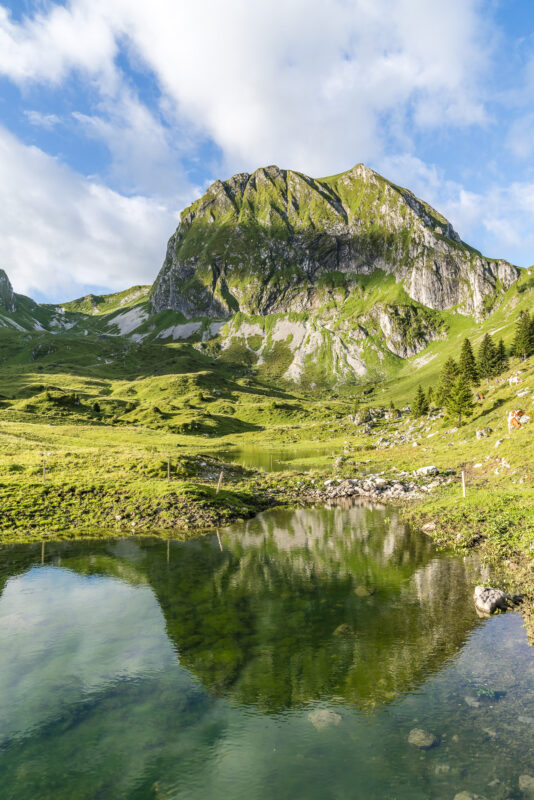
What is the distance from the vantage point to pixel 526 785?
973 centimetres

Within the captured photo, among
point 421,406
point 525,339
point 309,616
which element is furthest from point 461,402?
point 309,616

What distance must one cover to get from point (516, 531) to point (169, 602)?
2203 centimetres

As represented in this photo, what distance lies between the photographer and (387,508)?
4147cm

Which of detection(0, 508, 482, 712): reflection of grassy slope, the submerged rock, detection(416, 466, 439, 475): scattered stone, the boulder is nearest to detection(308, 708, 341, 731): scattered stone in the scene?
detection(0, 508, 482, 712): reflection of grassy slope

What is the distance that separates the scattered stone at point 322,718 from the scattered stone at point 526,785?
4667 millimetres

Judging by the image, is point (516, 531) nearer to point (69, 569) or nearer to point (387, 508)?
point (387, 508)

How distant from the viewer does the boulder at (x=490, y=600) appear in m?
18.5

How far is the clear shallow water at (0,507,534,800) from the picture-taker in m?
10.3

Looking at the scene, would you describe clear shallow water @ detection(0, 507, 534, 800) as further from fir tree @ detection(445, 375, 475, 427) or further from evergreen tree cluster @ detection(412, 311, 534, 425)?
evergreen tree cluster @ detection(412, 311, 534, 425)

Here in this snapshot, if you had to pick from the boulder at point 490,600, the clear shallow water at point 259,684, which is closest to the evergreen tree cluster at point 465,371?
the boulder at point 490,600

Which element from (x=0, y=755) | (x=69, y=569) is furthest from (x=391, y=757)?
(x=69, y=569)

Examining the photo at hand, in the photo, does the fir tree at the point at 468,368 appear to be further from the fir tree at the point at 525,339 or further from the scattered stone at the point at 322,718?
the scattered stone at the point at 322,718

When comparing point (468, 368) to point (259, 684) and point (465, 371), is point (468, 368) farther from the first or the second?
point (259, 684)

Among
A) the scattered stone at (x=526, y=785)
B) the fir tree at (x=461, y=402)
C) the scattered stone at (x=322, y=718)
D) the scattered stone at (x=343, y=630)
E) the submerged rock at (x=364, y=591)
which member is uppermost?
the fir tree at (x=461, y=402)
